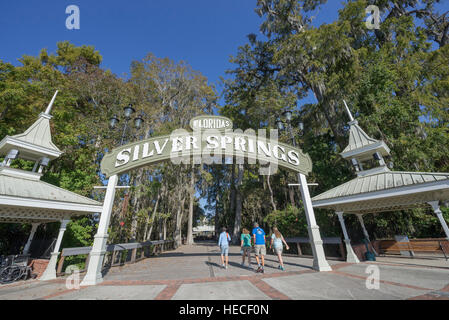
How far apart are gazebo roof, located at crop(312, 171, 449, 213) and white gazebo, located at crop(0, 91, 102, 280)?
10.3 metres

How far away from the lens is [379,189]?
740 centimetres

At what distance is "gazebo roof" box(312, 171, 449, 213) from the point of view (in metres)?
6.75

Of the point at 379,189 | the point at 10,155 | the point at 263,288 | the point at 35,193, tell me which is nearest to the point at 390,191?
the point at 379,189

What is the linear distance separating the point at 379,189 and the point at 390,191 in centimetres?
32

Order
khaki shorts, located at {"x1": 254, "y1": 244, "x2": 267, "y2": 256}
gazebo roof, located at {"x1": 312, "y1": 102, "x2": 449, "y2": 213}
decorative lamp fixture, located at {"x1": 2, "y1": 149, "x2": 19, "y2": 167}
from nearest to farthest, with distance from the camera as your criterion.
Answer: gazebo roof, located at {"x1": 312, "y1": 102, "x2": 449, "y2": 213} < khaki shorts, located at {"x1": 254, "y1": 244, "x2": 267, "y2": 256} < decorative lamp fixture, located at {"x1": 2, "y1": 149, "x2": 19, "y2": 167}

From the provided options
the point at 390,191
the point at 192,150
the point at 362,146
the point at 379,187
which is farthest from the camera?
the point at 362,146

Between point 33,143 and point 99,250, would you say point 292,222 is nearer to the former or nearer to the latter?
point 99,250

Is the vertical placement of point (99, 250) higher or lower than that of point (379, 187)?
lower

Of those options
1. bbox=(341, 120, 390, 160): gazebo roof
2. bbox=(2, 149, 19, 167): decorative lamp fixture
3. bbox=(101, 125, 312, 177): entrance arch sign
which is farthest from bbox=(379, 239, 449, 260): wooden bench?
bbox=(2, 149, 19, 167): decorative lamp fixture

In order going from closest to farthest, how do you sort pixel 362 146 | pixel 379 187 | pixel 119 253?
1. pixel 379 187
2. pixel 362 146
3. pixel 119 253

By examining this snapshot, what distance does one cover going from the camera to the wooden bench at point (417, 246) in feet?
31.3
